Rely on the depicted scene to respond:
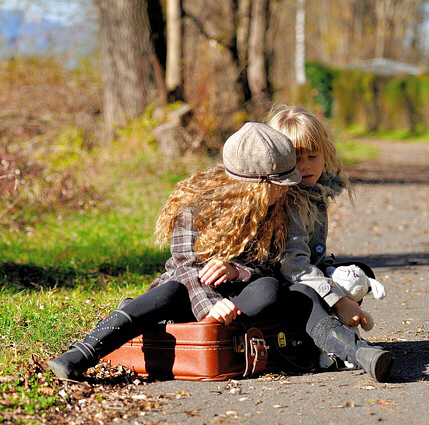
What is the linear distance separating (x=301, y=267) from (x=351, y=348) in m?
0.50

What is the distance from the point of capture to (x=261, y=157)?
3906 millimetres

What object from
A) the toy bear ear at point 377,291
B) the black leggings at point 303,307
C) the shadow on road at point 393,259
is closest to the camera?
the black leggings at point 303,307

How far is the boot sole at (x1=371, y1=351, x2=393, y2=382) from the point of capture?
143 inches

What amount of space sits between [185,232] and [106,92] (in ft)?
32.7

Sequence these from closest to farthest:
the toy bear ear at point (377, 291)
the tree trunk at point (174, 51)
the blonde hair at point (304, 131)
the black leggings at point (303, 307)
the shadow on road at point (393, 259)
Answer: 1. the black leggings at point (303, 307)
2. the toy bear ear at point (377, 291)
3. the blonde hair at point (304, 131)
4. the shadow on road at point (393, 259)
5. the tree trunk at point (174, 51)

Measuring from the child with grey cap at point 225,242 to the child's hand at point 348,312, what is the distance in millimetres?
344

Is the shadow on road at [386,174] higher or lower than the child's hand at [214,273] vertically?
lower

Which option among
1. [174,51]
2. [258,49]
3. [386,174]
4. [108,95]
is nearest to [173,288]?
[108,95]

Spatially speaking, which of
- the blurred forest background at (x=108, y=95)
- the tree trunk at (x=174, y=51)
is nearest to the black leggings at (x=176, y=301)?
the blurred forest background at (x=108, y=95)

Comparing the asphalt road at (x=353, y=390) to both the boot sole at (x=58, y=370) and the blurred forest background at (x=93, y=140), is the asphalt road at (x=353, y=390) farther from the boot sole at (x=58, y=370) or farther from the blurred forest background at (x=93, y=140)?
the blurred forest background at (x=93, y=140)

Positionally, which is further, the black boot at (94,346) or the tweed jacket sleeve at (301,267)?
the tweed jacket sleeve at (301,267)

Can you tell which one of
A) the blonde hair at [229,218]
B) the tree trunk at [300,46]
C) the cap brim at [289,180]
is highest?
the cap brim at [289,180]

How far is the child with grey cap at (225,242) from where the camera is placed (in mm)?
3855

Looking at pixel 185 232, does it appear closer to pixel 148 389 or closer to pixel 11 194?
pixel 148 389
